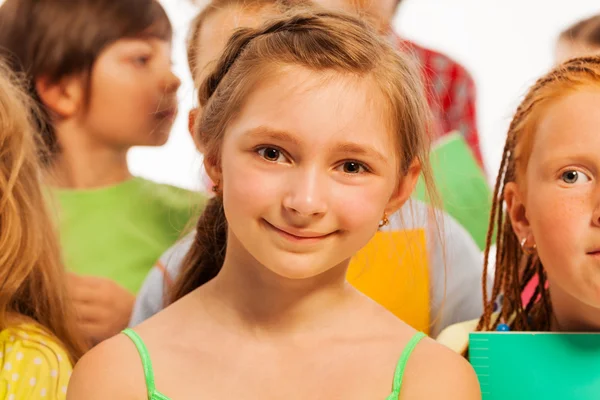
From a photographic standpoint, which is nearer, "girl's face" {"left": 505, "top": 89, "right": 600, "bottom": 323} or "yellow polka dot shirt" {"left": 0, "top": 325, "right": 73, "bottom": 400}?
"girl's face" {"left": 505, "top": 89, "right": 600, "bottom": 323}

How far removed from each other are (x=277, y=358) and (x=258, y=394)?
51 mm

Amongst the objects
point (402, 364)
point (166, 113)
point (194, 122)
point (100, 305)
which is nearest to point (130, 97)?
point (166, 113)

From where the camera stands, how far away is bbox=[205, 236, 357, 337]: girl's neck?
1.06 m

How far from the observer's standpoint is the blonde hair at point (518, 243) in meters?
1.15

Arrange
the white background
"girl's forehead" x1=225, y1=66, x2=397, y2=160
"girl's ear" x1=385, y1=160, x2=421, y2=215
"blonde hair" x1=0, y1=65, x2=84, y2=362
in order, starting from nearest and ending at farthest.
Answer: "girl's forehead" x1=225, y1=66, x2=397, y2=160 < "girl's ear" x1=385, y1=160, x2=421, y2=215 < "blonde hair" x1=0, y1=65, x2=84, y2=362 < the white background

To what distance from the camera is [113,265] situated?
1.60m

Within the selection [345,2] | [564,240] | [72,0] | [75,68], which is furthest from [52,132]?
[564,240]

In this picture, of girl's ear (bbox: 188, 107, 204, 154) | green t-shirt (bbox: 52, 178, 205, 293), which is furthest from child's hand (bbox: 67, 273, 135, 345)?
girl's ear (bbox: 188, 107, 204, 154)

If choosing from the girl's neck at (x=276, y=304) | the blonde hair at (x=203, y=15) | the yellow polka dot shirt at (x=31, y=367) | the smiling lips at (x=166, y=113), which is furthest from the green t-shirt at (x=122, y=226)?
the girl's neck at (x=276, y=304)

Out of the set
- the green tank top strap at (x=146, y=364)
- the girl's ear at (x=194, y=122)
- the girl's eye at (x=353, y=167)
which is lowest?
the green tank top strap at (x=146, y=364)

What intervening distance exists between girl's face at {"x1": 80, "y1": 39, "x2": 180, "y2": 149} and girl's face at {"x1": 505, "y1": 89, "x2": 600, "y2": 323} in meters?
0.77

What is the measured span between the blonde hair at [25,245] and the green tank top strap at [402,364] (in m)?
0.48

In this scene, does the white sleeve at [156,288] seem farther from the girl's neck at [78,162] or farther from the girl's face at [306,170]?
the girl's face at [306,170]

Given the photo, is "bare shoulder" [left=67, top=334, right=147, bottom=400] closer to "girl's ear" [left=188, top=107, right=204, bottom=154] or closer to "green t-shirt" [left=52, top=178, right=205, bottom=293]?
"girl's ear" [left=188, top=107, right=204, bottom=154]
